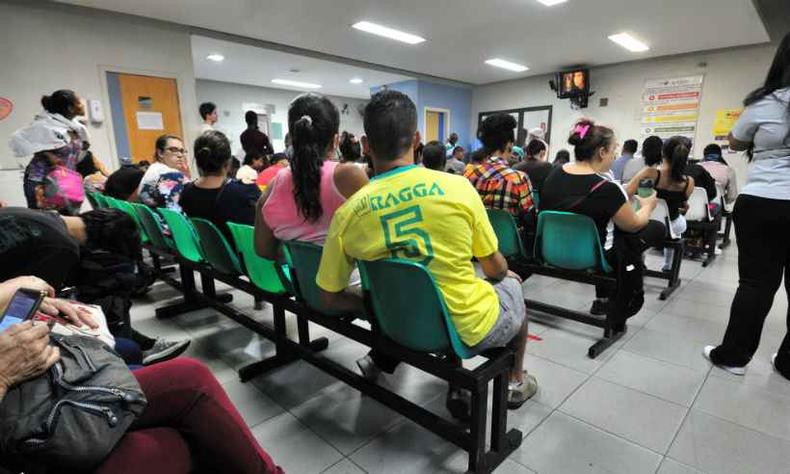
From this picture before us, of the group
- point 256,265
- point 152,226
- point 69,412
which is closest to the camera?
point 69,412

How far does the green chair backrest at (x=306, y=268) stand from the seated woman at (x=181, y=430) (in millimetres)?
529

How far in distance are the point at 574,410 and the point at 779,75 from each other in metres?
1.61

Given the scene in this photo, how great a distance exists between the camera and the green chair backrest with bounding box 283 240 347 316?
1.45 m

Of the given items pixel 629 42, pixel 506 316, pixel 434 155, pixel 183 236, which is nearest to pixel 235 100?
pixel 434 155

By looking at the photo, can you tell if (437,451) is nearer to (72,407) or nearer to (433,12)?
(72,407)

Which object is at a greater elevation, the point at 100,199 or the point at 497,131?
the point at 497,131

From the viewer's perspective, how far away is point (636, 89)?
7652 millimetres

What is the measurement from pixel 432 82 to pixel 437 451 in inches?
357

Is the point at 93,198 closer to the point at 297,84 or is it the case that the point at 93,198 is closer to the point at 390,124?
the point at 390,124

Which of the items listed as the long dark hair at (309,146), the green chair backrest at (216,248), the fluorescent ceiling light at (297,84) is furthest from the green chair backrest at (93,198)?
the fluorescent ceiling light at (297,84)

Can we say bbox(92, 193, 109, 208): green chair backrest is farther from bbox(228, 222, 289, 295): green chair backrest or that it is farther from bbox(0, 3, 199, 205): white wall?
bbox(228, 222, 289, 295): green chair backrest

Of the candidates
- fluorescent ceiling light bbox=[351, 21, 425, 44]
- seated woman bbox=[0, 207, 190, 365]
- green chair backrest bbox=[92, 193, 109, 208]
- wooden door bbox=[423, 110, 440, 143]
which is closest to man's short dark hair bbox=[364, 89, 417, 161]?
seated woman bbox=[0, 207, 190, 365]

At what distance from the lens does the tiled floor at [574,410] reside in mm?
1368

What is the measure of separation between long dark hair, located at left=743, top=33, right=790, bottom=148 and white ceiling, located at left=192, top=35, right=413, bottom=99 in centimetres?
631
